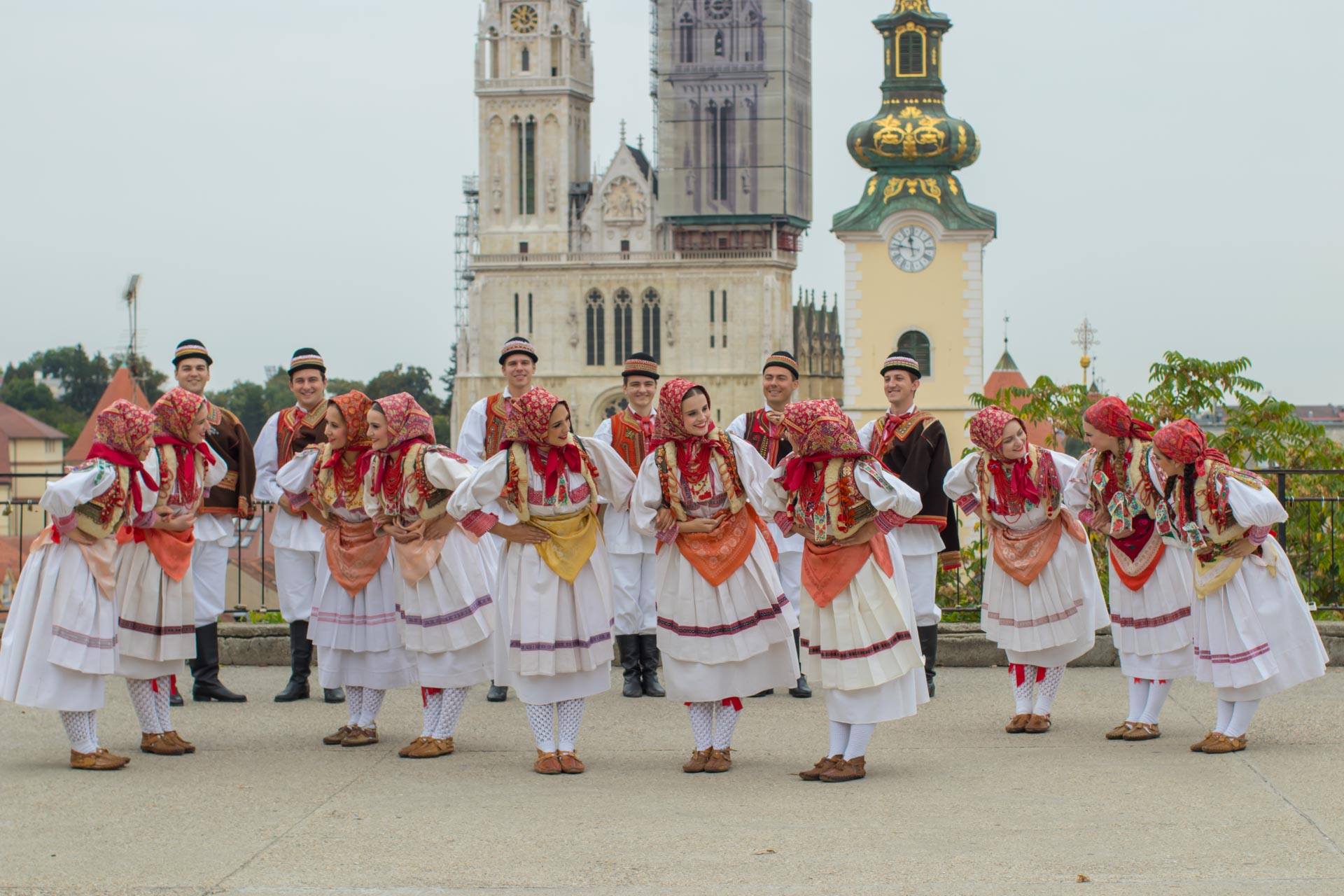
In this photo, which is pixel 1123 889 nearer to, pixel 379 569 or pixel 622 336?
pixel 379 569

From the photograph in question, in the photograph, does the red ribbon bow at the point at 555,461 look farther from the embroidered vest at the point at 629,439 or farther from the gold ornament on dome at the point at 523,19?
the gold ornament on dome at the point at 523,19

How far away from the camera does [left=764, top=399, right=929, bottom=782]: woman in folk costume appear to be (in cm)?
661

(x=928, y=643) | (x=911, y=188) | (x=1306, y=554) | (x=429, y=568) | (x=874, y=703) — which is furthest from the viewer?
(x=911, y=188)

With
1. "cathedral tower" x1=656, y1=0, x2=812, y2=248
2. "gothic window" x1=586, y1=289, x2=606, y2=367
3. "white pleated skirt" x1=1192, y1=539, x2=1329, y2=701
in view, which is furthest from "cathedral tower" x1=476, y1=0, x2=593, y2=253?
"white pleated skirt" x1=1192, y1=539, x2=1329, y2=701

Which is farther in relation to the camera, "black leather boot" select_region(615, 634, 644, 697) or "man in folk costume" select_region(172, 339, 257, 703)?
"black leather boot" select_region(615, 634, 644, 697)

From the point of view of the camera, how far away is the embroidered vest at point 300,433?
8.85m

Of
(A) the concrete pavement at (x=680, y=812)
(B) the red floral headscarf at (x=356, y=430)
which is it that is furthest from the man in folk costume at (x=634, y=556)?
(B) the red floral headscarf at (x=356, y=430)

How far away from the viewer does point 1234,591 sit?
715cm

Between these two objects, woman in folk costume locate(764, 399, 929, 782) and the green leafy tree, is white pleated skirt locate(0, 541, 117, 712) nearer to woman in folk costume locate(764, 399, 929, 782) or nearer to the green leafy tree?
woman in folk costume locate(764, 399, 929, 782)

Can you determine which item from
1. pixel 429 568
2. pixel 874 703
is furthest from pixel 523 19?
pixel 874 703

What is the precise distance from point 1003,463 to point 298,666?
357 centimetres

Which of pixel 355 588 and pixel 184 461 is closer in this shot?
pixel 355 588

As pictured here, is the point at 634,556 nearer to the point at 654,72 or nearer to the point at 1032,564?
the point at 1032,564

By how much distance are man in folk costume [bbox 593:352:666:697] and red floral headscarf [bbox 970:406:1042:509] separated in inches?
65.9
